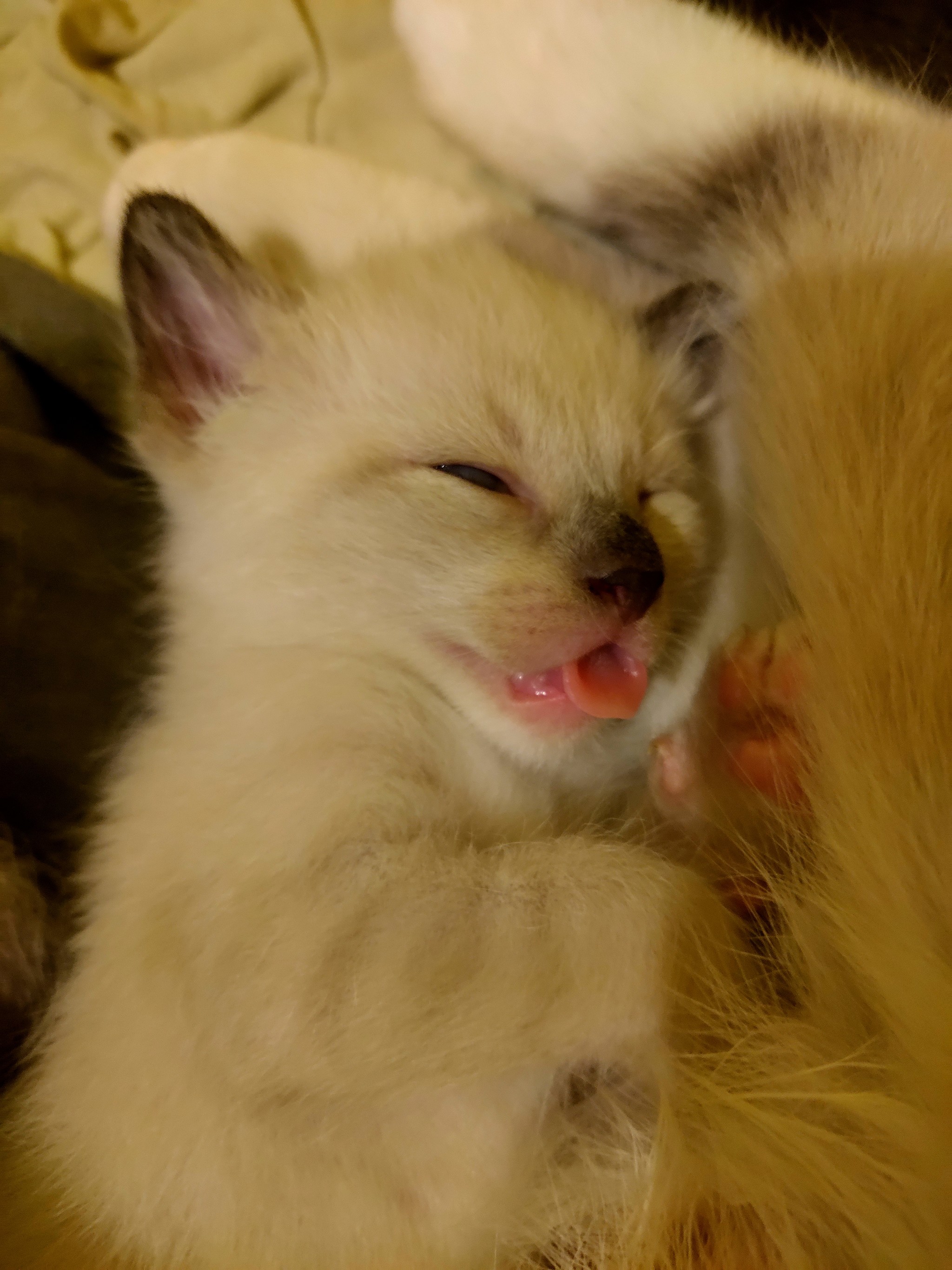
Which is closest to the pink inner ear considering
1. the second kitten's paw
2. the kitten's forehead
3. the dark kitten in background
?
the kitten's forehead

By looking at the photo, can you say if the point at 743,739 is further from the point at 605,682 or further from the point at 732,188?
the point at 732,188

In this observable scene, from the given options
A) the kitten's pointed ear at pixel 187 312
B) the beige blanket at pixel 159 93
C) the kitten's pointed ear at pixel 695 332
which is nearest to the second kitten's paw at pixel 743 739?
the kitten's pointed ear at pixel 695 332

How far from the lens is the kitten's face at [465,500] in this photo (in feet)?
2.68

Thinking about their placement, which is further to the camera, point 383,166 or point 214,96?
point 214,96

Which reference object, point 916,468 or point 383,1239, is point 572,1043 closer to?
point 383,1239

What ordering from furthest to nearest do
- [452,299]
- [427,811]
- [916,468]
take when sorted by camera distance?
[452,299] < [427,811] < [916,468]

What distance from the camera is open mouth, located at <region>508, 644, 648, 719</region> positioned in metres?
0.84

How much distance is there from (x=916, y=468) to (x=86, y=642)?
789 mm

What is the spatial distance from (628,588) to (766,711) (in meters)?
0.15

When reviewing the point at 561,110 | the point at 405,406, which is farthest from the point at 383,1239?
the point at 561,110

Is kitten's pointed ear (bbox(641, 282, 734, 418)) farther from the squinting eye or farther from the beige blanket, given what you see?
the beige blanket

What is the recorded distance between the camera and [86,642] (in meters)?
1.03

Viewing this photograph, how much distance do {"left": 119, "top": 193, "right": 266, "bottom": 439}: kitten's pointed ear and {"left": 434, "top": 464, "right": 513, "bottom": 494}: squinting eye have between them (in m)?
0.24

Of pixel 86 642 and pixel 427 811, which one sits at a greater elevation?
pixel 86 642
